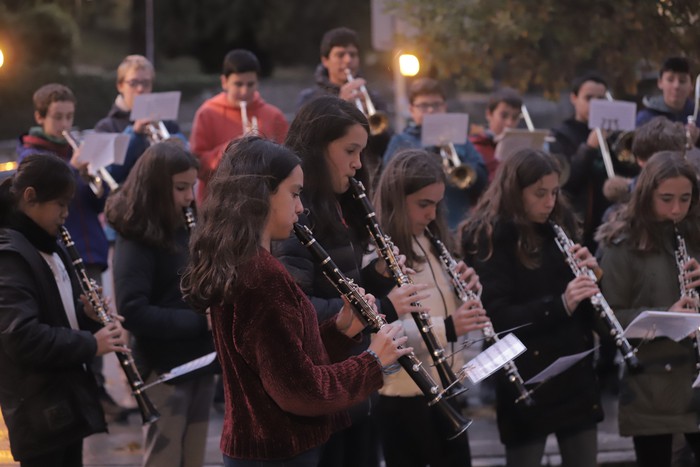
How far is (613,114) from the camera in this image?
7.47 metres

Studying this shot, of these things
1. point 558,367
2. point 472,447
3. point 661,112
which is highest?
point 661,112

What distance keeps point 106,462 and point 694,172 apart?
355cm

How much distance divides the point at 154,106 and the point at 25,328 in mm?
3169

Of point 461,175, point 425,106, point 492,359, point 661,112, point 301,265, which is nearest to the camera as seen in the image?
point 492,359

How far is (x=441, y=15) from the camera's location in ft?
34.8

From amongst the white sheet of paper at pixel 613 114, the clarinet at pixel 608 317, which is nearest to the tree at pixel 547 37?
the white sheet of paper at pixel 613 114

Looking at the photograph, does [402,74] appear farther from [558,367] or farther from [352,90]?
[558,367]

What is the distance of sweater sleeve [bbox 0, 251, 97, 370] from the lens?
→ 449 centimetres

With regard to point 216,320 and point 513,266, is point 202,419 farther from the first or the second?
point 216,320

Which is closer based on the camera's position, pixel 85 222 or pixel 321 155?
pixel 321 155

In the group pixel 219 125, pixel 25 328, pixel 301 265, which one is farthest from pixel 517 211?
pixel 219 125

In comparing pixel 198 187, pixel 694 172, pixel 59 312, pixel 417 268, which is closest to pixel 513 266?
pixel 417 268

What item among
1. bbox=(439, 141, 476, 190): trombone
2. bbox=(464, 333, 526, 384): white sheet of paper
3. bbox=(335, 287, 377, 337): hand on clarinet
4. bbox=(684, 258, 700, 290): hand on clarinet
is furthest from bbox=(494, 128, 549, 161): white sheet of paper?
bbox=(335, 287, 377, 337): hand on clarinet

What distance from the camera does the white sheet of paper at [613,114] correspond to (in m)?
7.44
